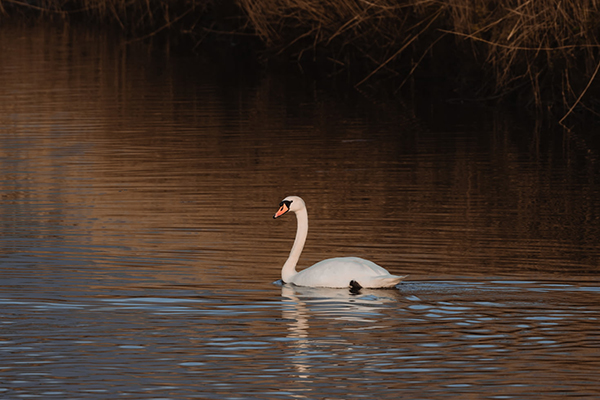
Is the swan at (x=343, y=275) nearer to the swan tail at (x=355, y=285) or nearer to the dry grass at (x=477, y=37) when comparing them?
the swan tail at (x=355, y=285)

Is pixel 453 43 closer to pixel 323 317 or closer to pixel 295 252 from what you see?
pixel 295 252

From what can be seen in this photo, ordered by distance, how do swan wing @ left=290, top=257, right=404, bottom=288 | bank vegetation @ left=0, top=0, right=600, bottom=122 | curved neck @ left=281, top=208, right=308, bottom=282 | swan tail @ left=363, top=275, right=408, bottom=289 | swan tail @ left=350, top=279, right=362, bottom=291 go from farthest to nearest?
bank vegetation @ left=0, top=0, right=600, bottom=122 < curved neck @ left=281, top=208, right=308, bottom=282 < swan tail @ left=350, top=279, right=362, bottom=291 < swan wing @ left=290, top=257, right=404, bottom=288 < swan tail @ left=363, top=275, right=408, bottom=289

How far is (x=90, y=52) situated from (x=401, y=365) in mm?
28561

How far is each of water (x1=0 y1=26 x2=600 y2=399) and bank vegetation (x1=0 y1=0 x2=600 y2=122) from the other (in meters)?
1.26

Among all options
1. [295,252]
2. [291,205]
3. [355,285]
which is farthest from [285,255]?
[355,285]

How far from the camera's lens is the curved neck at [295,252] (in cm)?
1020

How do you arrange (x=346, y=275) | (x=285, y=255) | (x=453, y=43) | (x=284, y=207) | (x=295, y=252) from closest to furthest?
(x=346, y=275), (x=295, y=252), (x=284, y=207), (x=285, y=255), (x=453, y=43)

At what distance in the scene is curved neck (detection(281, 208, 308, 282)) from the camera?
33.4ft

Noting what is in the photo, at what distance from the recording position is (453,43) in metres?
26.5

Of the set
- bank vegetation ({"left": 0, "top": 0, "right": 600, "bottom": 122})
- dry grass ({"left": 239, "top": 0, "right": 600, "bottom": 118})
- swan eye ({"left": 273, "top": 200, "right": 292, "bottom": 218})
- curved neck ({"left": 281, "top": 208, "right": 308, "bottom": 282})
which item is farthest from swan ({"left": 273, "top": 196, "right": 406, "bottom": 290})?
dry grass ({"left": 239, "top": 0, "right": 600, "bottom": 118})

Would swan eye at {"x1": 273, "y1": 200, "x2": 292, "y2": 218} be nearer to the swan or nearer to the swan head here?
the swan head

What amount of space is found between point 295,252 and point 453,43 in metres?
16.7

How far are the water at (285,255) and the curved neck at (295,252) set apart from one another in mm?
138

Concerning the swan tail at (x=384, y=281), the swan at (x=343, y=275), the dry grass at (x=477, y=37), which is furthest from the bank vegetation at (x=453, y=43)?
the swan tail at (x=384, y=281)
